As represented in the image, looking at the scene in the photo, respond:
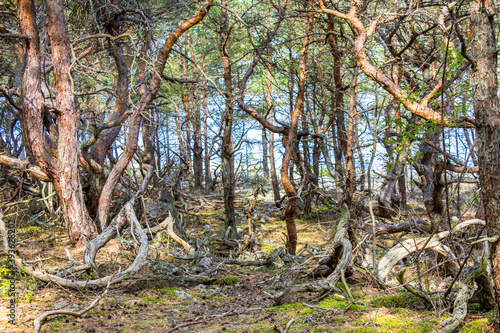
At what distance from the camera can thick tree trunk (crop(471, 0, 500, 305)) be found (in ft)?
8.60

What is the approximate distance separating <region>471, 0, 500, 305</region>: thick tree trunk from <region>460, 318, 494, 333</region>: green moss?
25 centimetres

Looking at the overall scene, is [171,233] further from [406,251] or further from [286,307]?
[406,251]

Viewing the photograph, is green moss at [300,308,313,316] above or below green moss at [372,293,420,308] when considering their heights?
below

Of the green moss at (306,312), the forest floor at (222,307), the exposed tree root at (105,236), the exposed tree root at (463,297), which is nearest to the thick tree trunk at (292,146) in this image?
the forest floor at (222,307)

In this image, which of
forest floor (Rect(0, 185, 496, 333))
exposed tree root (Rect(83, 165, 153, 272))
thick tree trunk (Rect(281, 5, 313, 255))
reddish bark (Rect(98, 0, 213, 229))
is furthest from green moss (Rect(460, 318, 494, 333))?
reddish bark (Rect(98, 0, 213, 229))

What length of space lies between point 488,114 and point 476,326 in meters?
1.69

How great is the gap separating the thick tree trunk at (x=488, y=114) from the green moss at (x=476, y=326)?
253mm

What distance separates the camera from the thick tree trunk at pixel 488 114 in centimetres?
262

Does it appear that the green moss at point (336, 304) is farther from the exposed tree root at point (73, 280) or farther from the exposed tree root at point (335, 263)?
the exposed tree root at point (73, 280)

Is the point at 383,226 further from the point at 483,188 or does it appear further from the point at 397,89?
the point at 483,188

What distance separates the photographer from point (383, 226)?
19.5ft

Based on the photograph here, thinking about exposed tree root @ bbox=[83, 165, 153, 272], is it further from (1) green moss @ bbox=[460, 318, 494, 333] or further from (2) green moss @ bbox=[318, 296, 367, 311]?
(1) green moss @ bbox=[460, 318, 494, 333]

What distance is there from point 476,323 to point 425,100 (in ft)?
9.21

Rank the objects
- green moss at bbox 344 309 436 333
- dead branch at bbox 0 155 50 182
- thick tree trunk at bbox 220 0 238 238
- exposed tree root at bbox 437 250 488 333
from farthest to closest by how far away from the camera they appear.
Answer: thick tree trunk at bbox 220 0 238 238 → dead branch at bbox 0 155 50 182 → green moss at bbox 344 309 436 333 → exposed tree root at bbox 437 250 488 333
